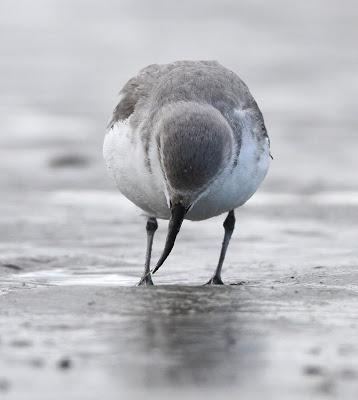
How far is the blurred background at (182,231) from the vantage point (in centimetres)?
550

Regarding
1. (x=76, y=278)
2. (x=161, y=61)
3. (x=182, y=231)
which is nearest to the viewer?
(x=76, y=278)

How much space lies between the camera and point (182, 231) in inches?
458

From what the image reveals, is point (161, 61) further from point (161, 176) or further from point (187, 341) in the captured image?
point (187, 341)

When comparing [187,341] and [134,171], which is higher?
[134,171]

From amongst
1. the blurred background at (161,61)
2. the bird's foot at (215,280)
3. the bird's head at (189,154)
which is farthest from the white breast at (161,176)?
the blurred background at (161,61)

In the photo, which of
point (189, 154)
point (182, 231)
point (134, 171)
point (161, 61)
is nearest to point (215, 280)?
point (134, 171)

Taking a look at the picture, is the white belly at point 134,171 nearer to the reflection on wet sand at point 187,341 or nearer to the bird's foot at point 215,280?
the bird's foot at point 215,280

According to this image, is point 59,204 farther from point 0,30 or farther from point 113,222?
point 0,30

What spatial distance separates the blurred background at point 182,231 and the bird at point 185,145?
604 mm

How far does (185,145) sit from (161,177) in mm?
465

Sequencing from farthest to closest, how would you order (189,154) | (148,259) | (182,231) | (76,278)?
(182,231) → (76,278) → (148,259) → (189,154)

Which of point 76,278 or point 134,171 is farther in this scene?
point 76,278

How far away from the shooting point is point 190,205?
7.67 m

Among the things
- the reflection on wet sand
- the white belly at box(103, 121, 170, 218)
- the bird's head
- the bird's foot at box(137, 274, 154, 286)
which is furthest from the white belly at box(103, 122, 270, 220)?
the reflection on wet sand
